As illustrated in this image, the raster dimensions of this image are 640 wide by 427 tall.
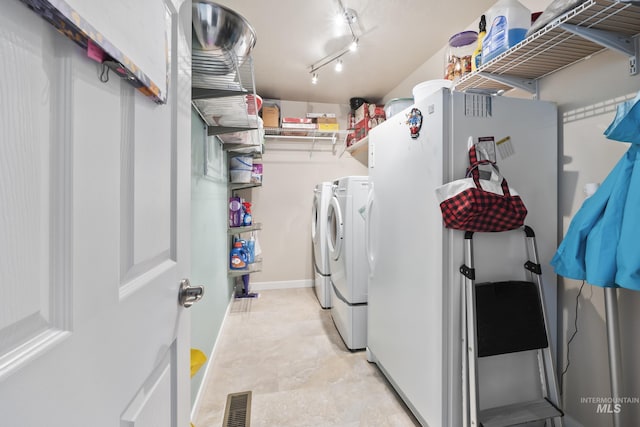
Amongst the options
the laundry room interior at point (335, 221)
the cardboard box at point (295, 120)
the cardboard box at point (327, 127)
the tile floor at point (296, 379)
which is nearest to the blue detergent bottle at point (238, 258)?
the laundry room interior at point (335, 221)

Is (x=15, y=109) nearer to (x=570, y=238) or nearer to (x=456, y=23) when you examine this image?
(x=570, y=238)

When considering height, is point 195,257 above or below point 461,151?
below

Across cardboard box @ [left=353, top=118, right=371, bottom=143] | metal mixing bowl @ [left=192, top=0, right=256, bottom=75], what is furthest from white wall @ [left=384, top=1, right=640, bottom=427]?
cardboard box @ [left=353, top=118, right=371, bottom=143]

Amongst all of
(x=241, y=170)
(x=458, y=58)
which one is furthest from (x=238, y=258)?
(x=458, y=58)

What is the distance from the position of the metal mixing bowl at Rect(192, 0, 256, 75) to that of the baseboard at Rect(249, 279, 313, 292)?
3165 millimetres

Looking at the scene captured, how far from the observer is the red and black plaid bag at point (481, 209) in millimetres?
1120

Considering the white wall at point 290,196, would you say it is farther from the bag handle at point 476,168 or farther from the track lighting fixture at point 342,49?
the bag handle at point 476,168

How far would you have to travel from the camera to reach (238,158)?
281cm

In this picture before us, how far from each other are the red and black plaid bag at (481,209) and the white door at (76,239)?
107 centimetres

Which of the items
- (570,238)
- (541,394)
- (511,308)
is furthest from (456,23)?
(541,394)

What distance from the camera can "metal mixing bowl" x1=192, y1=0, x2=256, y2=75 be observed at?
3.14 ft

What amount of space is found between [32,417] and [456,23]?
9.63 ft

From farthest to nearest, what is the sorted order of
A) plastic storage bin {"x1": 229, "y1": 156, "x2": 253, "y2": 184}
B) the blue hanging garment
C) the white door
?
plastic storage bin {"x1": 229, "y1": 156, "x2": 253, "y2": 184} < the blue hanging garment < the white door

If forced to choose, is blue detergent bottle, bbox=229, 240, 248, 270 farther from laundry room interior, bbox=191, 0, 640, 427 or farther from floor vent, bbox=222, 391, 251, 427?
floor vent, bbox=222, 391, 251, 427
